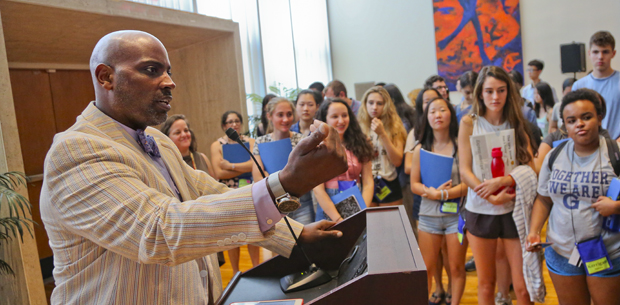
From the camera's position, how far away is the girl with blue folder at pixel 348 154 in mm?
2934

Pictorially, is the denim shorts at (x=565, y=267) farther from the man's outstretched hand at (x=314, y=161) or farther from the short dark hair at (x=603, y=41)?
the short dark hair at (x=603, y=41)

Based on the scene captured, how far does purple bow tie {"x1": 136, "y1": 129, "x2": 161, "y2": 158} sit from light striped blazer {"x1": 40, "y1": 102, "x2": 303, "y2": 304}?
0.06 m

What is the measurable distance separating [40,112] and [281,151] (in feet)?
11.9

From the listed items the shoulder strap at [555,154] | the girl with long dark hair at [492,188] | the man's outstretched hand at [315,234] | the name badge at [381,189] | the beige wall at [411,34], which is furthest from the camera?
the beige wall at [411,34]

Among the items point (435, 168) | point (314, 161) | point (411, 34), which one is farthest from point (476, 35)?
point (314, 161)

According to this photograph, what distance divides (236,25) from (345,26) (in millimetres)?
4877

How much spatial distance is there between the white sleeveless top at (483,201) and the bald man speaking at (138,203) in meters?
1.65

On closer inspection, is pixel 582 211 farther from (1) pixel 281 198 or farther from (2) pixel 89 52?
Result: (2) pixel 89 52

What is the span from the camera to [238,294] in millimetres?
1050

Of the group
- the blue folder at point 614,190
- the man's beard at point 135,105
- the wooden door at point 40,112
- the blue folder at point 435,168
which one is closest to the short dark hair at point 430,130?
the blue folder at point 435,168

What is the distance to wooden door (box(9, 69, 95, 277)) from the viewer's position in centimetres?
486

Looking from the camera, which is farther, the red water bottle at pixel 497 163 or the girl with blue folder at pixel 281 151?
the girl with blue folder at pixel 281 151

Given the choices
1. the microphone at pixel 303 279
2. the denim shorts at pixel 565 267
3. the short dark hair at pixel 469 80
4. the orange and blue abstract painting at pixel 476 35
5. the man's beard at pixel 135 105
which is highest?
the orange and blue abstract painting at pixel 476 35

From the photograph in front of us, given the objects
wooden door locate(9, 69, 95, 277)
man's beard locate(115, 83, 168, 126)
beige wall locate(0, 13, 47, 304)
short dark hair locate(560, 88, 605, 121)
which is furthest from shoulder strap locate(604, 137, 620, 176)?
wooden door locate(9, 69, 95, 277)
